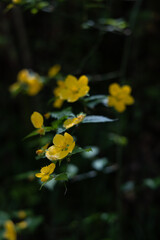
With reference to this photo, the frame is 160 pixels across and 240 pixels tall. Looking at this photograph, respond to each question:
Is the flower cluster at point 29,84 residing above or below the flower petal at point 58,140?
below

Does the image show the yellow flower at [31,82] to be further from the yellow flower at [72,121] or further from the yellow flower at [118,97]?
the yellow flower at [72,121]

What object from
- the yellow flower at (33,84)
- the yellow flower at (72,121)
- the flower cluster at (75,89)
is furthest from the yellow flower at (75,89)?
the yellow flower at (33,84)

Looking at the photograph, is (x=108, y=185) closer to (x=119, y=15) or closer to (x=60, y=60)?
(x=60, y=60)

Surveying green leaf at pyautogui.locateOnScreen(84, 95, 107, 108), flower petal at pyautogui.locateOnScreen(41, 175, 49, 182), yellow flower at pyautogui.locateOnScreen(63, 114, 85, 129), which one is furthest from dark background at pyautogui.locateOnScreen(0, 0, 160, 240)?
flower petal at pyautogui.locateOnScreen(41, 175, 49, 182)

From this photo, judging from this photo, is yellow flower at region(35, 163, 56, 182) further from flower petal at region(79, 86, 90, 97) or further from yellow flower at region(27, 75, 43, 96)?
yellow flower at region(27, 75, 43, 96)

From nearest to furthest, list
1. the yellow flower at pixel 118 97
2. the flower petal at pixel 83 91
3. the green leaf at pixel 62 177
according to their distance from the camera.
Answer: the green leaf at pixel 62 177
the flower petal at pixel 83 91
the yellow flower at pixel 118 97

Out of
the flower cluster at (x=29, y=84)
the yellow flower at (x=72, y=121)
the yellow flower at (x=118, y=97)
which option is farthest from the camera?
the flower cluster at (x=29, y=84)

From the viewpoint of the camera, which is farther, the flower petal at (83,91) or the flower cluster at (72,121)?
the flower petal at (83,91)
